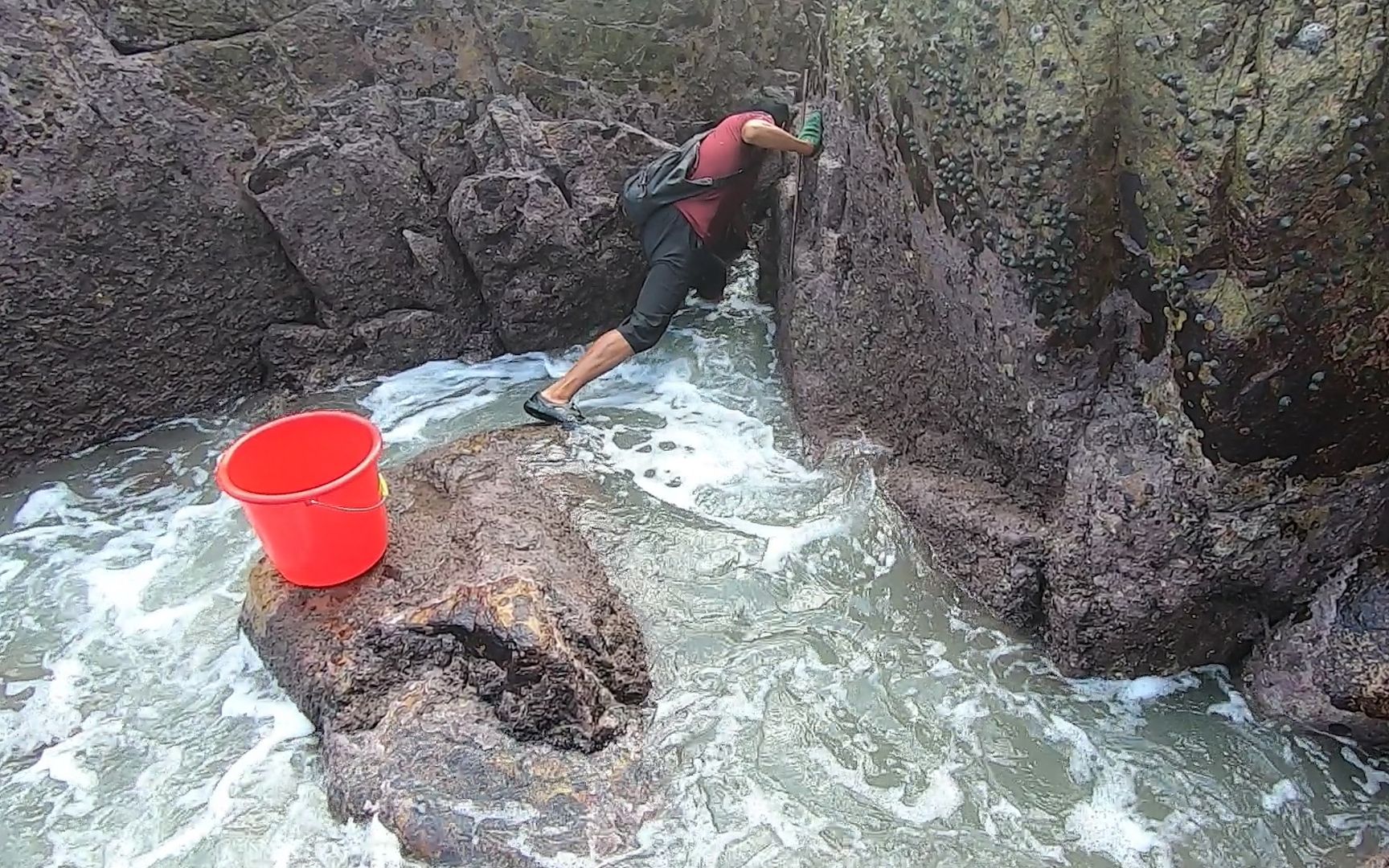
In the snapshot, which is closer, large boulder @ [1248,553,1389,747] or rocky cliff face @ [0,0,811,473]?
large boulder @ [1248,553,1389,747]

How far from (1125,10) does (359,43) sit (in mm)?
3687

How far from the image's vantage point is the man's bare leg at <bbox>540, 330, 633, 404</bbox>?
4957mm

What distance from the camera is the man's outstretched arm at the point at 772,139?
4.48 metres

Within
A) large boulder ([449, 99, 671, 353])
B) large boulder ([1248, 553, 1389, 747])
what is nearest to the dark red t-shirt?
large boulder ([449, 99, 671, 353])

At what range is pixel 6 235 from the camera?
4.45m

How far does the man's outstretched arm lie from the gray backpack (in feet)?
0.97

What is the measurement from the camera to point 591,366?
5.00 m

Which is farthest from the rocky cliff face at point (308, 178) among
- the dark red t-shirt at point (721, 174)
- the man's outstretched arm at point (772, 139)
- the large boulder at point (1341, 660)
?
the large boulder at point (1341, 660)

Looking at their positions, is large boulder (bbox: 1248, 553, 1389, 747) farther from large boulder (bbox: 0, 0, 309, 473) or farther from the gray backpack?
large boulder (bbox: 0, 0, 309, 473)

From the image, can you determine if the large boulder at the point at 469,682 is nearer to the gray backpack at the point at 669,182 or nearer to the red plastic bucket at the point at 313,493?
the red plastic bucket at the point at 313,493

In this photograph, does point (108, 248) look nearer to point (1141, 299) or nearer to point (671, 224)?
point (671, 224)

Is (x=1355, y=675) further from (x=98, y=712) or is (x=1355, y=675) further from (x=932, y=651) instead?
(x=98, y=712)

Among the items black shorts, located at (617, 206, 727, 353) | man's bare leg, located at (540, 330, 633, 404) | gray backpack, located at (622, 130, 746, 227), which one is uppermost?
gray backpack, located at (622, 130, 746, 227)

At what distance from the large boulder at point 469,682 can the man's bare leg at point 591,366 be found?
140cm
